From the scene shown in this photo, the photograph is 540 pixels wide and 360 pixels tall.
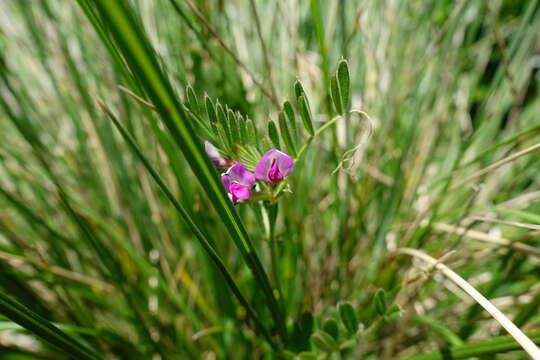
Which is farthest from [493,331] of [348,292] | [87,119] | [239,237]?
[87,119]

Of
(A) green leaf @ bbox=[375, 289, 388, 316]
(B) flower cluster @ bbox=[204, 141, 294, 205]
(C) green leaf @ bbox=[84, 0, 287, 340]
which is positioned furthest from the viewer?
(A) green leaf @ bbox=[375, 289, 388, 316]

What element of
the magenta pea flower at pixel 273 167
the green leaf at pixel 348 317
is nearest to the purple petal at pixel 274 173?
the magenta pea flower at pixel 273 167

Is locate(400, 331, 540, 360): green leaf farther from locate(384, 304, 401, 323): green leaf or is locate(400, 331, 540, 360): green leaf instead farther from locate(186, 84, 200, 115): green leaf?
locate(186, 84, 200, 115): green leaf

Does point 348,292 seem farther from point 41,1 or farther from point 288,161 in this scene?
point 41,1

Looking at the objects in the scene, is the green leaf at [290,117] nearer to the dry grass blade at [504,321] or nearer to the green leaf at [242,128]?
the green leaf at [242,128]

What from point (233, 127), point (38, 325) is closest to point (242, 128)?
point (233, 127)

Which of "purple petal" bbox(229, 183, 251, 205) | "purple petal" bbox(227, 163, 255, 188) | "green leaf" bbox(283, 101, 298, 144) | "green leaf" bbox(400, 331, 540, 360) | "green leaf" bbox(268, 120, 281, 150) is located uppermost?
"green leaf" bbox(283, 101, 298, 144)

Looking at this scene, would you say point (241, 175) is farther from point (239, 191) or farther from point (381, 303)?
point (381, 303)

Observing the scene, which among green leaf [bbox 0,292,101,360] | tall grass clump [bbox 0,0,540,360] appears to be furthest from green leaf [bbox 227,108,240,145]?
green leaf [bbox 0,292,101,360]
